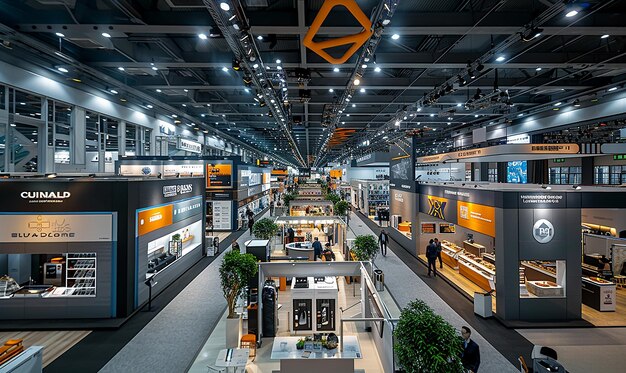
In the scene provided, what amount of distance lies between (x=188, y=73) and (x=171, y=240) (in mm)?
5966

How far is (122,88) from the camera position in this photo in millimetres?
11211

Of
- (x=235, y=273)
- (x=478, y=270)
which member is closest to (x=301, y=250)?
(x=478, y=270)

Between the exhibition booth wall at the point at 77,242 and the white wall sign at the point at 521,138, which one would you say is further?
the white wall sign at the point at 521,138

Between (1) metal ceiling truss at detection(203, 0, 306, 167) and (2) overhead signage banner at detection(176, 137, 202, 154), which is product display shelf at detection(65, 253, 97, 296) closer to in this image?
(1) metal ceiling truss at detection(203, 0, 306, 167)

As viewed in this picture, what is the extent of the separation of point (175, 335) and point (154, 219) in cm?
337

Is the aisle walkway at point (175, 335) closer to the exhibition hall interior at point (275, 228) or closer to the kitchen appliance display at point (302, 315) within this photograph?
the exhibition hall interior at point (275, 228)

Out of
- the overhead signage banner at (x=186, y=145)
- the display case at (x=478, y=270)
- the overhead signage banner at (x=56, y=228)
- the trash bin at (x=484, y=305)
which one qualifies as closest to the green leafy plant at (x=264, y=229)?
the overhead signage banner at (x=56, y=228)

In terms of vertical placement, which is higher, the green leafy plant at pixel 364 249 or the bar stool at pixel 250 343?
Answer: the green leafy plant at pixel 364 249

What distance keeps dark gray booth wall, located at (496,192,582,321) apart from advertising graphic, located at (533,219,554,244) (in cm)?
7

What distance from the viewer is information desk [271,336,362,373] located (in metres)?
4.18

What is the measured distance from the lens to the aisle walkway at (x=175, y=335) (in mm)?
→ 5148

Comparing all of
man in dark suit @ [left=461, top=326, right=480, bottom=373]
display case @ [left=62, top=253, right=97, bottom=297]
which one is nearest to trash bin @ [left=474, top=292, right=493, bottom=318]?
man in dark suit @ [left=461, top=326, right=480, bottom=373]

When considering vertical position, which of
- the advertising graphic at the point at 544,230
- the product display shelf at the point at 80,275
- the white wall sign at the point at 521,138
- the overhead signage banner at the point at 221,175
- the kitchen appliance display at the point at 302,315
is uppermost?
the white wall sign at the point at 521,138

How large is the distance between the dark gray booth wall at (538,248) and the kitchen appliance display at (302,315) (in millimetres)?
4313
